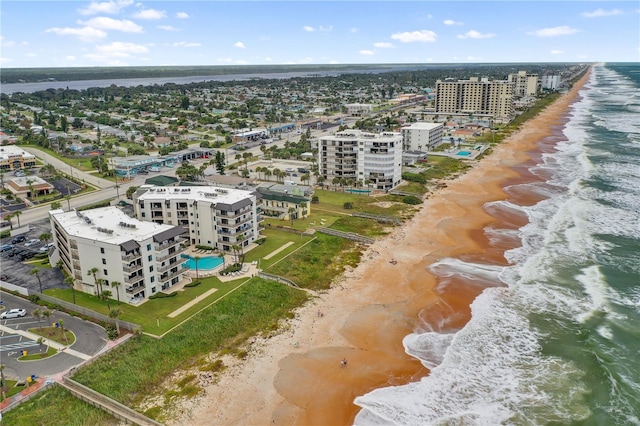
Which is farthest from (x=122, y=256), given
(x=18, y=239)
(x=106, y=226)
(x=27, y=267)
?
(x=18, y=239)

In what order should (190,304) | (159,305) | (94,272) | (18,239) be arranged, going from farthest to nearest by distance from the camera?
(18,239)
(94,272)
(190,304)
(159,305)

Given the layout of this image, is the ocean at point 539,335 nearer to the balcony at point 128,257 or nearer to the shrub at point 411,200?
the shrub at point 411,200

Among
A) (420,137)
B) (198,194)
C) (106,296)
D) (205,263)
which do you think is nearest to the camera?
(106,296)

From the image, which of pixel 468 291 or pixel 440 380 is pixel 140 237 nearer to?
pixel 440 380

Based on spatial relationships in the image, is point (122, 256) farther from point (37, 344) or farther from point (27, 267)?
point (27, 267)

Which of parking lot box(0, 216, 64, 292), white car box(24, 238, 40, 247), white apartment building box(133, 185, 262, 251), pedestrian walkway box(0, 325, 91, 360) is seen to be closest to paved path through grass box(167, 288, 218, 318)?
pedestrian walkway box(0, 325, 91, 360)

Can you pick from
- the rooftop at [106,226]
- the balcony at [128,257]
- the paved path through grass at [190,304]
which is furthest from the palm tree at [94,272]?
the paved path through grass at [190,304]

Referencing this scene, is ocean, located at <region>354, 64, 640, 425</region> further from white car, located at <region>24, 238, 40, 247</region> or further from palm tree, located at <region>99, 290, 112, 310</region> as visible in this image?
white car, located at <region>24, 238, 40, 247</region>
